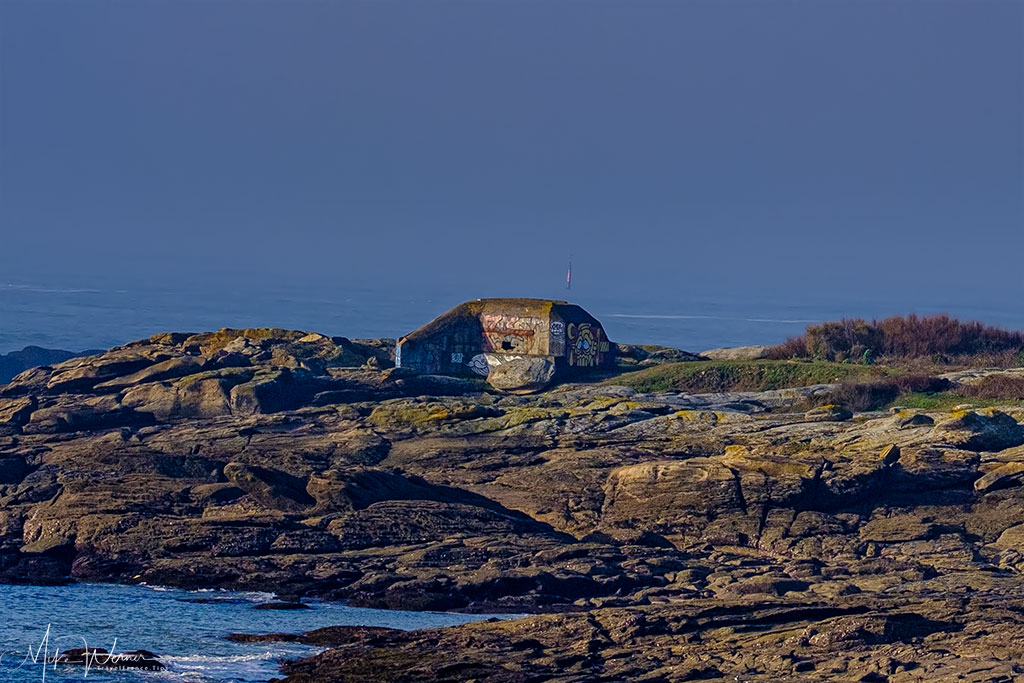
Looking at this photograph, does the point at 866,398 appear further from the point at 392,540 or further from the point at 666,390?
the point at 392,540

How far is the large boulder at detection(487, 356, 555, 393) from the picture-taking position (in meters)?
62.8

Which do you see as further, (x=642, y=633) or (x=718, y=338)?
(x=718, y=338)

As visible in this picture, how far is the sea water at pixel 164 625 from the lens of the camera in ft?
103

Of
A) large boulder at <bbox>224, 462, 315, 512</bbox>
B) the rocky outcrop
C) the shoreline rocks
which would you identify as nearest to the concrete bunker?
the shoreline rocks

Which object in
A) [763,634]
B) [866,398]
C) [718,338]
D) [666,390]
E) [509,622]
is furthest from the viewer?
[718,338]

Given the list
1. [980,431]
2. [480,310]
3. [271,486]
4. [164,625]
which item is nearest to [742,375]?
[480,310]

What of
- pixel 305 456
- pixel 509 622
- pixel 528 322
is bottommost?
pixel 509 622

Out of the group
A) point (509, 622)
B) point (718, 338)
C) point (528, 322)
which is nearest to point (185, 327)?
point (718, 338)

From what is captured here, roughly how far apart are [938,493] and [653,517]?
8402mm

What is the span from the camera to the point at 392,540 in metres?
42.8

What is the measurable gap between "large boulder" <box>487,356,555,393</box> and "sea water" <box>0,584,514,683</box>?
24.5 metres

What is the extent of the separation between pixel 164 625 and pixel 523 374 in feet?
96.6

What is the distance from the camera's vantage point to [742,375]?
62.0 meters

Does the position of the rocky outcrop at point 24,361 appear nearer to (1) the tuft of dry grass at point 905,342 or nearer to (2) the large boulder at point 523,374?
(2) the large boulder at point 523,374
